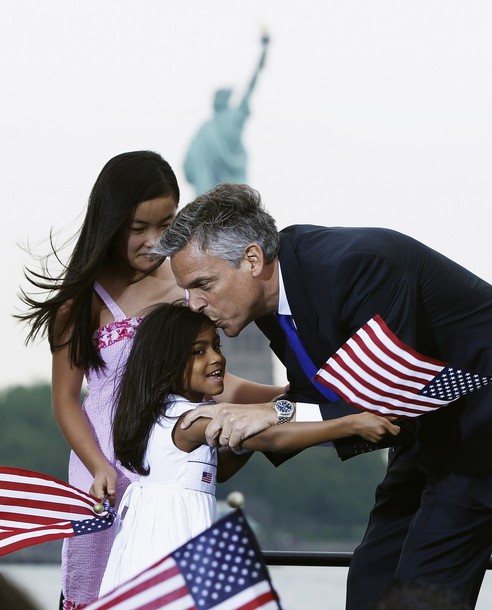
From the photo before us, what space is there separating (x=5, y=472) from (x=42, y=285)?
0.42 m

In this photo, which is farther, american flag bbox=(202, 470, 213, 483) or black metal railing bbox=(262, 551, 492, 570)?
black metal railing bbox=(262, 551, 492, 570)

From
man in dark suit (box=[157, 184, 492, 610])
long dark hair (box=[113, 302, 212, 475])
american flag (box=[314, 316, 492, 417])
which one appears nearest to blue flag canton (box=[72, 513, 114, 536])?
long dark hair (box=[113, 302, 212, 475])

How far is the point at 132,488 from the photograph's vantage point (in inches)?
98.1

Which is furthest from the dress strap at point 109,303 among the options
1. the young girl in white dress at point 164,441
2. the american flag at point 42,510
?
the american flag at point 42,510

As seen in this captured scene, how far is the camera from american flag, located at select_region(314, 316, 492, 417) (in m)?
2.18

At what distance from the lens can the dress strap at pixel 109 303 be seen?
8.82 feet

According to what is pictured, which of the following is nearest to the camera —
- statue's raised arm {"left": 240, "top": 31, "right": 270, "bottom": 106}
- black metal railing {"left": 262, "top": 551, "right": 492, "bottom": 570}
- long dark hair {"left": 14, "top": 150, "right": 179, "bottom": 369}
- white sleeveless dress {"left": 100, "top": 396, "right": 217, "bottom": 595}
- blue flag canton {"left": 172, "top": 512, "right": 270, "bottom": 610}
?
blue flag canton {"left": 172, "top": 512, "right": 270, "bottom": 610}

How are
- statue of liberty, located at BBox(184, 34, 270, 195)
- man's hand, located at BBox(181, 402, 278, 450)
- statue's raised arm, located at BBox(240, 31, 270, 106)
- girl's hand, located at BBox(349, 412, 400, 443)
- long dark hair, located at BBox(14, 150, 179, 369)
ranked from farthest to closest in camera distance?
statue's raised arm, located at BBox(240, 31, 270, 106)
statue of liberty, located at BBox(184, 34, 270, 195)
long dark hair, located at BBox(14, 150, 179, 369)
man's hand, located at BBox(181, 402, 278, 450)
girl's hand, located at BBox(349, 412, 400, 443)

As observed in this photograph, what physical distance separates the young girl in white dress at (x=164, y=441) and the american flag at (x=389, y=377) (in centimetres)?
23

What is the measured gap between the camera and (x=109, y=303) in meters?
2.70

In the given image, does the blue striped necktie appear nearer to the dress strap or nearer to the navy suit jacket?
the navy suit jacket

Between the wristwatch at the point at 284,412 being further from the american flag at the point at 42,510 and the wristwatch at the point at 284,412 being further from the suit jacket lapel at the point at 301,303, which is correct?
the american flag at the point at 42,510

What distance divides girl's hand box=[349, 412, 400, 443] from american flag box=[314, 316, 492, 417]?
0.07m

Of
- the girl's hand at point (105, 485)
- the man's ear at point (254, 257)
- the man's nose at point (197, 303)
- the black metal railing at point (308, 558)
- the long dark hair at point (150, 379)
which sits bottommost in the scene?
the black metal railing at point (308, 558)
